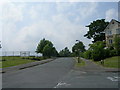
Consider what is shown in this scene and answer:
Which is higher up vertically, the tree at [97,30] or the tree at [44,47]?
the tree at [97,30]

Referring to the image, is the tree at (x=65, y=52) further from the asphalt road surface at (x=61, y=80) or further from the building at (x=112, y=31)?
the asphalt road surface at (x=61, y=80)

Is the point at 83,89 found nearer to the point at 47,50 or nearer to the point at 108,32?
the point at 108,32

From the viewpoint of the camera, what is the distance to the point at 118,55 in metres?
38.7

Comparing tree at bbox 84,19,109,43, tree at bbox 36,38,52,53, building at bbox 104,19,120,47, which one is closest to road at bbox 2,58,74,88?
building at bbox 104,19,120,47

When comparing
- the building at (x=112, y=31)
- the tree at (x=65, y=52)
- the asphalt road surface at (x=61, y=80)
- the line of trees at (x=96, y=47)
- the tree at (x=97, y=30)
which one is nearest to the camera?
the asphalt road surface at (x=61, y=80)

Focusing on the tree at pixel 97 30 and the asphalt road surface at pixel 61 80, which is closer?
the asphalt road surface at pixel 61 80

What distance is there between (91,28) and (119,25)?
15.0 metres

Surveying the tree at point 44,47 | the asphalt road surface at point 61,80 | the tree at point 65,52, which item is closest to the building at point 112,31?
the tree at point 44,47

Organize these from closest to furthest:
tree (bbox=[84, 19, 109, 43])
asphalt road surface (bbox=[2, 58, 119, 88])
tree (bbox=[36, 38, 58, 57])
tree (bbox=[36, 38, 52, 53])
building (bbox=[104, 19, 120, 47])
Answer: asphalt road surface (bbox=[2, 58, 119, 88]), building (bbox=[104, 19, 120, 47]), tree (bbox=[84, 19, 109, 43]), tree (bbox=[36, 38, 58, 57]), tree (bbox=[36, 38, 52, 53])

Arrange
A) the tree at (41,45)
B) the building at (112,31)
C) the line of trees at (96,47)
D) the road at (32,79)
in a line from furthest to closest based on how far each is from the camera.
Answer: the tree at (41,45) < the building at (112,31) < the line of trees at (96,47) < the road at (32,79)

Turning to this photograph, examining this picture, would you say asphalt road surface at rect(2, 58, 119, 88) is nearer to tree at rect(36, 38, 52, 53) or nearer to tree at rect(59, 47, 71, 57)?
tree at rect(36, 38, 52, 53)

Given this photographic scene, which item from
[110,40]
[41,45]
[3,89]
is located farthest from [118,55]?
[41,45]

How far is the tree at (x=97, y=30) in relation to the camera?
61031 mm

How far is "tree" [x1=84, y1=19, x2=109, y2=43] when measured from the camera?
61031mm
